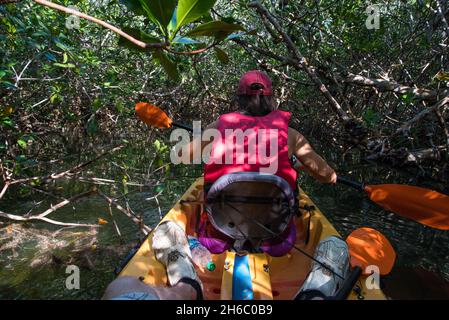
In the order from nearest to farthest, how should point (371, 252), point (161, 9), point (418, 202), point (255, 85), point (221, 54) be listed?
point (161, 9)
point (221, 54)
point (371, 252)
point (255, 85)
point (418, 202)

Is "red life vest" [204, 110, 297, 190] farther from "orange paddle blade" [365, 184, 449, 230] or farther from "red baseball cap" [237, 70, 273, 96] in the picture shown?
"orange paddle blade" [365, 184, 449, 230]

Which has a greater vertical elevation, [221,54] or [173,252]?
[221,54]

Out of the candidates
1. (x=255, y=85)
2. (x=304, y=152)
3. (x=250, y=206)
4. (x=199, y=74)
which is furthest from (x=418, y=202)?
(x=199, y=74)

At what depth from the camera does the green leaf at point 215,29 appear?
48.0 inches

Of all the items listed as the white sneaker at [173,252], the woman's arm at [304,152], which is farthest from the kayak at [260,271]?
the woman's arm at [304,152]

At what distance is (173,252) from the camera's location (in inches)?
87.3

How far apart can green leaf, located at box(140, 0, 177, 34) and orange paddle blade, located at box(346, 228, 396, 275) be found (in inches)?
72.3

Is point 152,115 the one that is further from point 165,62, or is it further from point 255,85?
point 165,62

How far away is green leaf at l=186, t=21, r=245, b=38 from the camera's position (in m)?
1.22

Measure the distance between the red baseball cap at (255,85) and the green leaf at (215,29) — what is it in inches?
49.2

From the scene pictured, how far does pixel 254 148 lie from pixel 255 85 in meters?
0.44
